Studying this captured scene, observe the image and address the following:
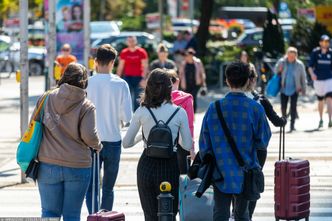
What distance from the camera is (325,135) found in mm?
19703

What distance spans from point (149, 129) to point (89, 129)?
69 cm

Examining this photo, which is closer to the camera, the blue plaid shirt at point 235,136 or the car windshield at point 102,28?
the blue plaid shirt at point 235,136

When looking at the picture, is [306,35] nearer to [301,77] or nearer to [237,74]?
[301,77]

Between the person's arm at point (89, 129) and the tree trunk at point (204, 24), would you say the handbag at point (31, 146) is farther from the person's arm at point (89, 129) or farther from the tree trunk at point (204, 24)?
the tree trunk at point (204, 24)

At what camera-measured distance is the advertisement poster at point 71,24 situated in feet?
77.6

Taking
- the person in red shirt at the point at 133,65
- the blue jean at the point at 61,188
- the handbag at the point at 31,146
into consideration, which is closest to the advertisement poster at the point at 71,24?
the person in red shirt at the point at 133,65

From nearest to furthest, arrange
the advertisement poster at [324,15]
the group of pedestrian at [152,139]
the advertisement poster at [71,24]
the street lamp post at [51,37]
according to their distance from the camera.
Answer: the group of pedestrian at [152,139] < the street lamp post at [51,37] < the advertisement poster at [71,24] < the advertisement poster at [324,15]

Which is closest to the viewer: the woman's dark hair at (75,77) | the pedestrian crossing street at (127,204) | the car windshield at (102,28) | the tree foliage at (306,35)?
the woman's dark hair at (75,77)

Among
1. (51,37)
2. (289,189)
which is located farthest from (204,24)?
(289,189)

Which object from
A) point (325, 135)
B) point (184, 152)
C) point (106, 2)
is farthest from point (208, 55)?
point (106, 2)

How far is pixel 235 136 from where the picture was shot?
8336 millimetres

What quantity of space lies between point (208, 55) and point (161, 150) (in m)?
25.1

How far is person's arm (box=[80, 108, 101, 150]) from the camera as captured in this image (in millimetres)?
8398

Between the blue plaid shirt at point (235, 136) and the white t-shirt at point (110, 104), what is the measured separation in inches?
70.0
